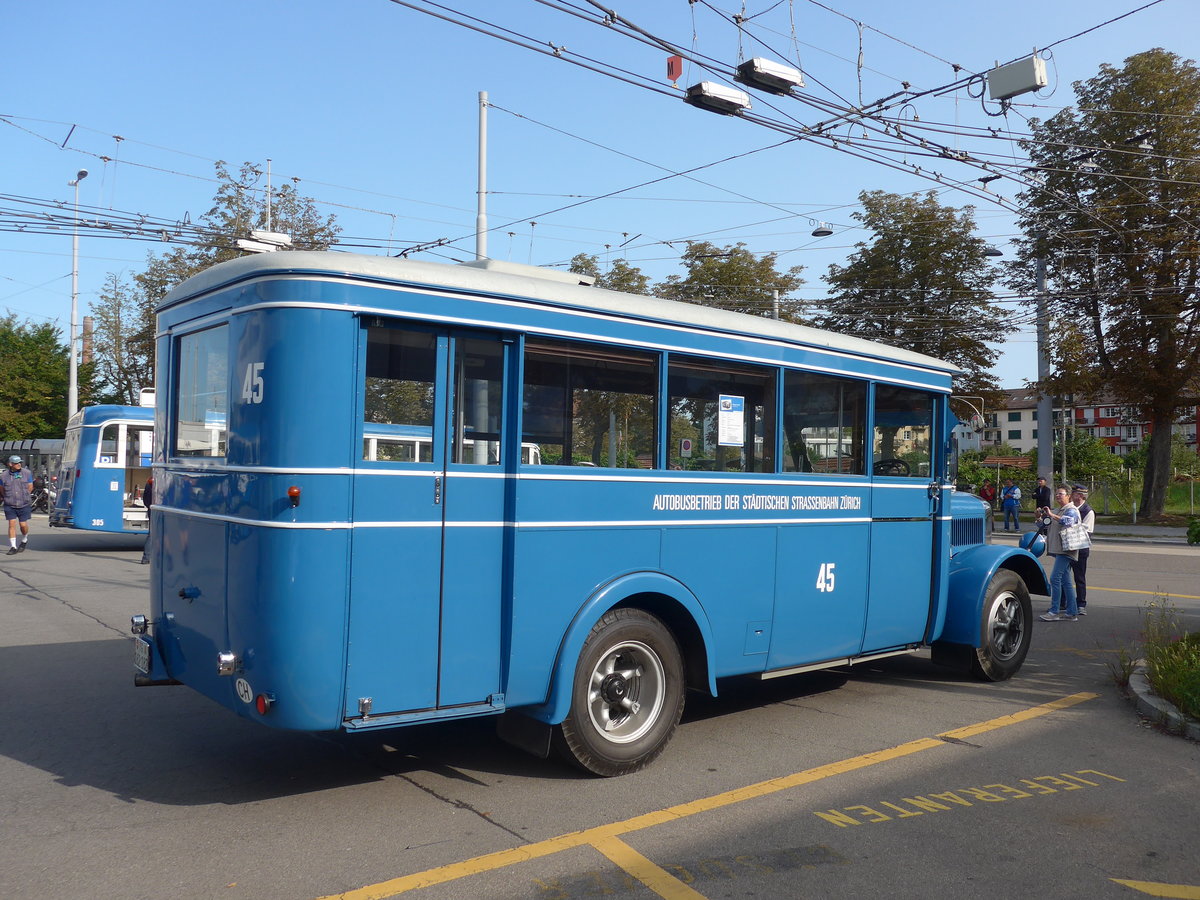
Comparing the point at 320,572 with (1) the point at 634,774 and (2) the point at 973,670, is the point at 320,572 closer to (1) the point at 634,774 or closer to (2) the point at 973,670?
(1) the point at 634,774

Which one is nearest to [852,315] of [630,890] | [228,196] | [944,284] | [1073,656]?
[944,284]

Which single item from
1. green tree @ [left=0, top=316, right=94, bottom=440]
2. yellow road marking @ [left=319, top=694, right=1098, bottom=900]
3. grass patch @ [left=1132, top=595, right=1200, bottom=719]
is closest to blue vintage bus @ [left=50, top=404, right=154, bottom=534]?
yellow road marking @ [left=319, top=694, right=1098, bottom=900]

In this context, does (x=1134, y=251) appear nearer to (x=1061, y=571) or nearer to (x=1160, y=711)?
(x=1061, y=571)

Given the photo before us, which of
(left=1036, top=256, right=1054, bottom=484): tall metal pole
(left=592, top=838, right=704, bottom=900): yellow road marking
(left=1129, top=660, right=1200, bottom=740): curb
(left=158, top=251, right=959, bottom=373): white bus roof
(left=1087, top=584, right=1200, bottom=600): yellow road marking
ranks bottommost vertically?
(left=1087, top=584, right=1200, bottom=600): yellow road marking

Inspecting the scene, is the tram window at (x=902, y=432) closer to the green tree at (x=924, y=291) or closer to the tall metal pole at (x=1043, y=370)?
the tall metal pole at (x=1043, y=370)

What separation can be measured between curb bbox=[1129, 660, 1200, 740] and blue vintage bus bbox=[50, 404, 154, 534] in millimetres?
18085

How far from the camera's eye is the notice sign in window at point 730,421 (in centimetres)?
623

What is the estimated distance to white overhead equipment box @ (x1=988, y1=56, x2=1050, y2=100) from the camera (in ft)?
36.2

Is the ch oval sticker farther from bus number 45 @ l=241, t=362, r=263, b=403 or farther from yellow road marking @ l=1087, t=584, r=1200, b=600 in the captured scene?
yellow road marking @ l=1087, t=584, r=1200, b=600

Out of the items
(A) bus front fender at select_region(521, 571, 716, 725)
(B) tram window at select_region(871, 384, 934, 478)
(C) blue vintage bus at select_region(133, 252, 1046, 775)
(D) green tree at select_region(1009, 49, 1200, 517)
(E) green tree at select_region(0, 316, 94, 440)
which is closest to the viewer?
(C) blue vintage bus at select_region(133, 252, 1046, 775)

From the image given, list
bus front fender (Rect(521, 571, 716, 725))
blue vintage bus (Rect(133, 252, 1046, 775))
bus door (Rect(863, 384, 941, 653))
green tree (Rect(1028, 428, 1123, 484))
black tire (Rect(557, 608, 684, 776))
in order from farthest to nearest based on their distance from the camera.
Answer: green tree (Rect(1028, 428, 1123, 484)) < bus door (Rect(863, 384, 941, 653)) < black tire (Rect(557, 608, 684, 776)) < bus front fender (Rect(521, 571, 716, 725)) < blue vintage bus (Rect(133, 252, 1046, 775))

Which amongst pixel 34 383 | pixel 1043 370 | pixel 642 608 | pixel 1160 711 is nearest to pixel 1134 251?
pixel 1043 370

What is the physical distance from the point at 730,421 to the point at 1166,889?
3343 millimetres

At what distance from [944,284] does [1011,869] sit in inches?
1295
